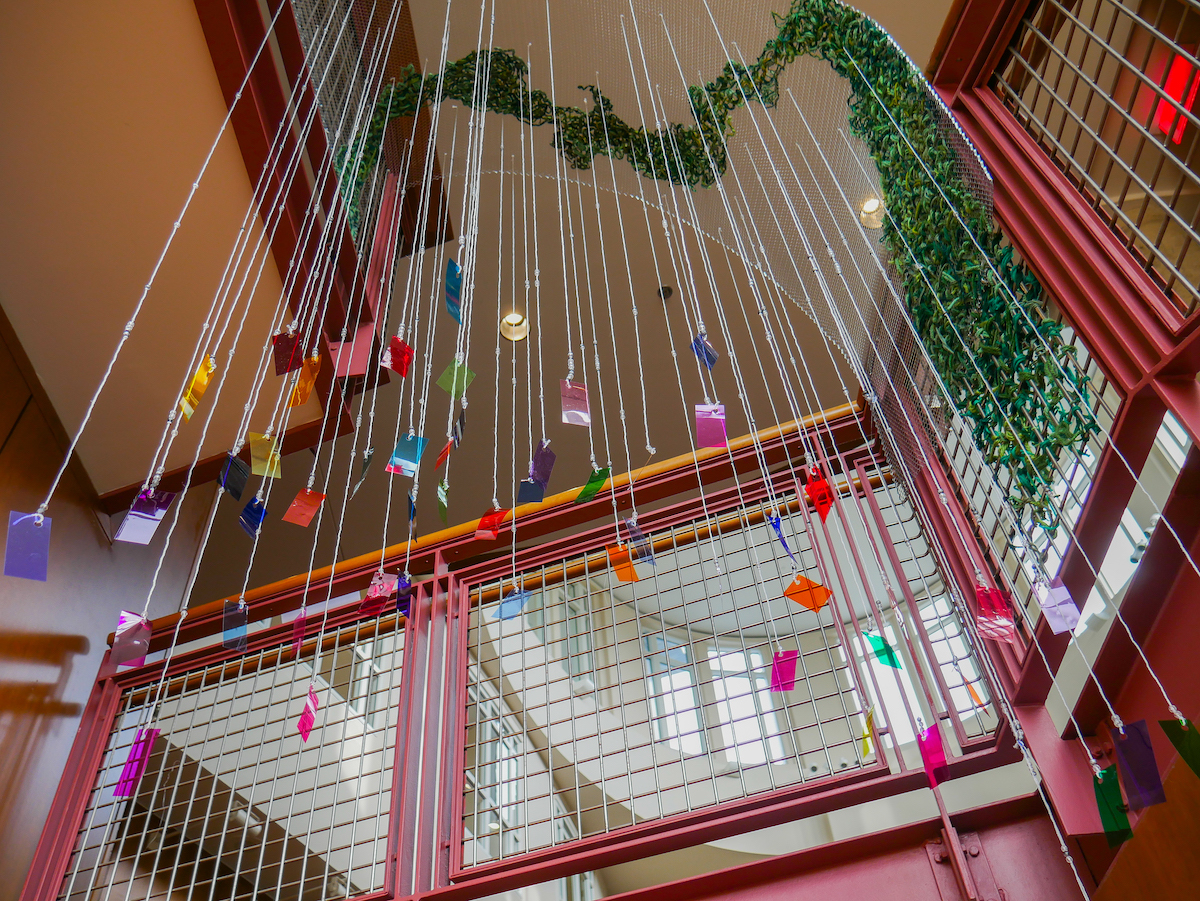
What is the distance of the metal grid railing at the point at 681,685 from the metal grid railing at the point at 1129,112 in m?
0.80

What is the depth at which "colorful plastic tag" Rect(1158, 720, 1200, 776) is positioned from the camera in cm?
110

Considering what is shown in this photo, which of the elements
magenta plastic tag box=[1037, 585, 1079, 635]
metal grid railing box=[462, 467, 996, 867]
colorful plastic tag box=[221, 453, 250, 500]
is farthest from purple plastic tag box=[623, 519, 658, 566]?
colorful plastic tag box=[221, 453, 250, 500]

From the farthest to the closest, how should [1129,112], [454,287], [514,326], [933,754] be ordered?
[514,326]
[454,287]
[933,754]
[1129,112]

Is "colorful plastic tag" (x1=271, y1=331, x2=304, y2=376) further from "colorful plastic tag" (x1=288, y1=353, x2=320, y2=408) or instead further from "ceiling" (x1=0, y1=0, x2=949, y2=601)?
"ceiling" (x1=0, y1=0, x2=949, y2=601)

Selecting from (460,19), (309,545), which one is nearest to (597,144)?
(460,19)

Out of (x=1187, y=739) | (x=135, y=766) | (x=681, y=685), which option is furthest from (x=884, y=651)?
(x=681, y=685)

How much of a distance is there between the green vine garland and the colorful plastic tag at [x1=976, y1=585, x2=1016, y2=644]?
0.66ft

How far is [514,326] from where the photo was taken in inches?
Answer: 285

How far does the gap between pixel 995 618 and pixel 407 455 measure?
4.54 feet

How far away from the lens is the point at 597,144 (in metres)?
3.82

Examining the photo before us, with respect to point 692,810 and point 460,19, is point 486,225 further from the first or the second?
point 692,810

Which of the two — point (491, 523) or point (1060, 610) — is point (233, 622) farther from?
point (1060, 610)

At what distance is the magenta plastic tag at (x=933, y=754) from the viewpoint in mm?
1705

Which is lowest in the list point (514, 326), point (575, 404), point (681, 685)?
point (575, 404)
